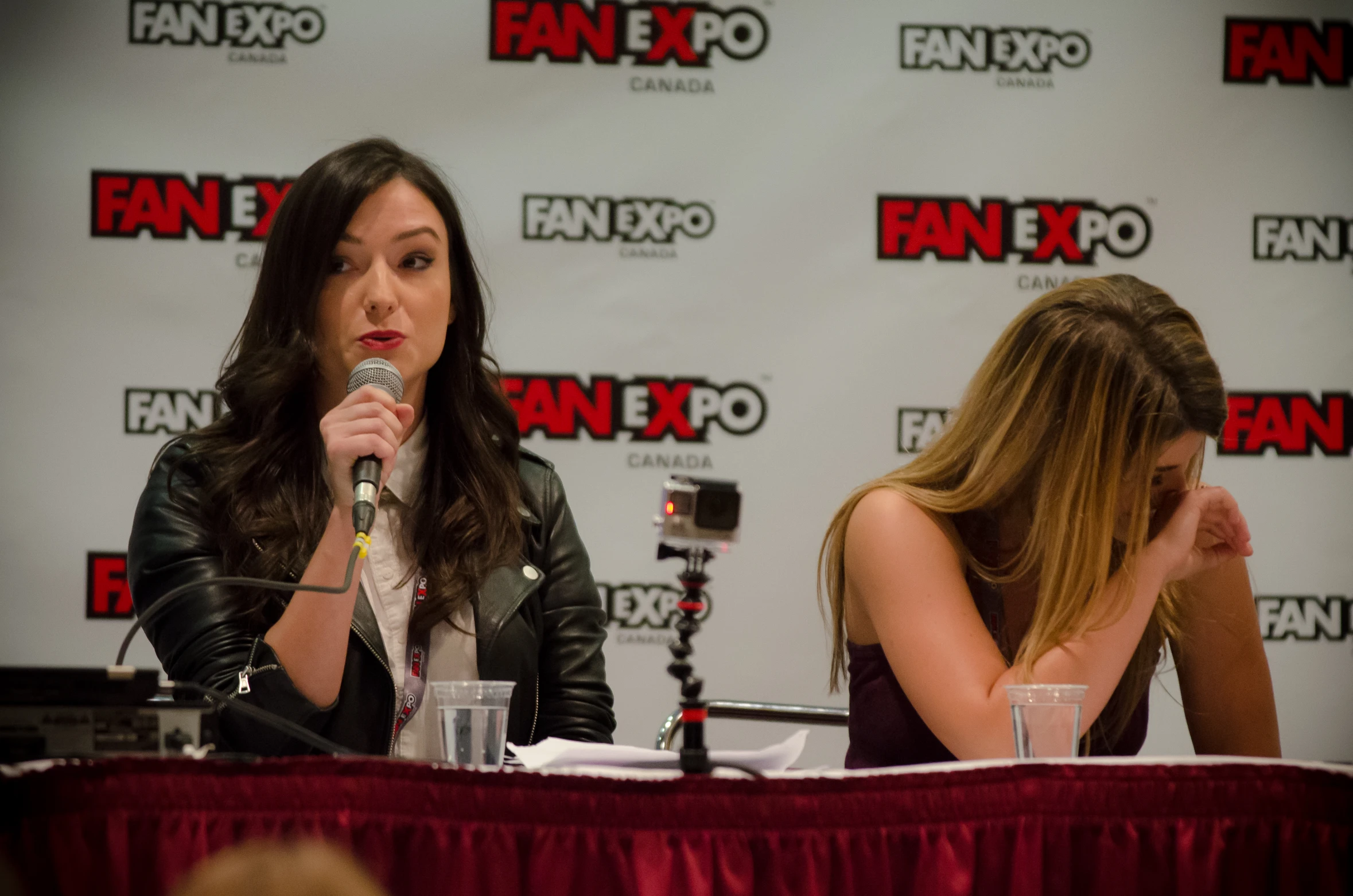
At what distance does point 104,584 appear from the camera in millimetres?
2850

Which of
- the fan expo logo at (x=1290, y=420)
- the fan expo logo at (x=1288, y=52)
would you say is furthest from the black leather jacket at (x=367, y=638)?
the fan expo logo at (x=1288, y=52)

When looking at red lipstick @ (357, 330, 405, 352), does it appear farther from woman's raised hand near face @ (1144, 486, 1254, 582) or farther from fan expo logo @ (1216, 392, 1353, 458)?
fan expo logo @ (1216, 392, 1353, 458)

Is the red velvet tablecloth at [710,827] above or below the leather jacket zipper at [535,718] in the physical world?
above

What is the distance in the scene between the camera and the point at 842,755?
300 centimetres

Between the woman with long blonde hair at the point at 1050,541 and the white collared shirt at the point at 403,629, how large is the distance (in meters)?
0.58

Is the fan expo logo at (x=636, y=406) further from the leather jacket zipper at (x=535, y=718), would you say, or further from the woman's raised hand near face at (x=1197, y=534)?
the woman's raised hand near face at (x=1197, y=534)

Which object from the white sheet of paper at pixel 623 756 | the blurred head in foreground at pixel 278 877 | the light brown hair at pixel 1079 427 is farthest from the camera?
the light brown hair at pixel 1079 427

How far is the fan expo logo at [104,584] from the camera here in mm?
2844

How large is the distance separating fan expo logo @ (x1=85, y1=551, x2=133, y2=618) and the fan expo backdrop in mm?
13

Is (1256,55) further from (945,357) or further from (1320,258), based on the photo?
(945,357)

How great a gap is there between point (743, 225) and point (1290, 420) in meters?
1.47

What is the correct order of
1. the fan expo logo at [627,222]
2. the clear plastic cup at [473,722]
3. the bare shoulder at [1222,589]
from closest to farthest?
1. the clear plastic cup at [473,722]
2. the bare shoulder at [1222,589]
3. the fan expo logo at [627,222]

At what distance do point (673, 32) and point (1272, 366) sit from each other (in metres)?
1.74

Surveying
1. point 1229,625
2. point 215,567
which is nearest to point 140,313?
point 215,567
